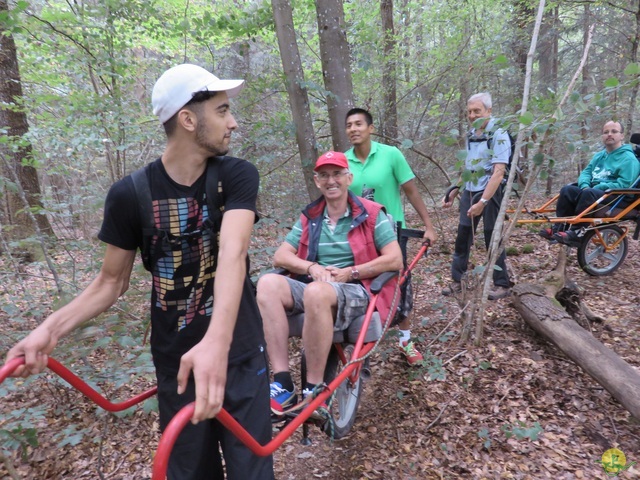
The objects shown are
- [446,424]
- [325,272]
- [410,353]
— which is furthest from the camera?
[410,353]

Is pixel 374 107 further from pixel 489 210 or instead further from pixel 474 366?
pixel 474 366

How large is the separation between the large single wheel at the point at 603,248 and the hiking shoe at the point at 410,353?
3.14 meters

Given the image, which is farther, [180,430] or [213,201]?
[213,201]

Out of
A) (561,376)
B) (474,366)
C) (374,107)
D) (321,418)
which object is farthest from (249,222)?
(374,107)

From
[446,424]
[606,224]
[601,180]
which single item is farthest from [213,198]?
[601,180]

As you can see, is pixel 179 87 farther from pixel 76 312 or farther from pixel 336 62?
pixel 336 62

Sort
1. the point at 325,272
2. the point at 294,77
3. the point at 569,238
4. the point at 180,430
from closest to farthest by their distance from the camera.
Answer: the point at 180,430 → the point at 325,272 → the point at 294,77 → the point at 569,238

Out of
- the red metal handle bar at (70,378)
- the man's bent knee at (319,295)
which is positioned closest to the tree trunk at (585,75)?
the man's bent knee at (319,295)

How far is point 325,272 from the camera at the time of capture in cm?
269

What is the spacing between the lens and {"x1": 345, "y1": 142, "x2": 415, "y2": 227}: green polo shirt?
3441 mm

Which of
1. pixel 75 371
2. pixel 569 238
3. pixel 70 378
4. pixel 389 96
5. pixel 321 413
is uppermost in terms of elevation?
pixel 389 96

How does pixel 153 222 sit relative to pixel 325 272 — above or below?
above

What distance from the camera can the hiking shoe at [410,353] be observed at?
3.55 meters

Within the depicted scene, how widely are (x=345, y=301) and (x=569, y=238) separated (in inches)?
155
